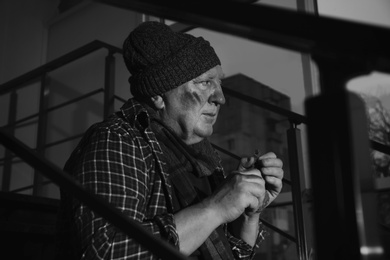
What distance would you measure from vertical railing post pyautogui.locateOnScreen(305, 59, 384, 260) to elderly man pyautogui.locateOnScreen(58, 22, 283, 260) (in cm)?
43

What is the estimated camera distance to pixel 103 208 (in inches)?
27.7

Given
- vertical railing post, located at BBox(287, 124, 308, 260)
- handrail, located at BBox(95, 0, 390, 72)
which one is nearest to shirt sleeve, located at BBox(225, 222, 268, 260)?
vertical railing post, located at BBox(287, 124, 308, 260)

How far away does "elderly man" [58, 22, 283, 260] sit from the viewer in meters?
1.04

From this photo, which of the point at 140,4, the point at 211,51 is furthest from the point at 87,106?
the point at 140,4

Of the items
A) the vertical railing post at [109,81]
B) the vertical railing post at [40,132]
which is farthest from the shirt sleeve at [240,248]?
the vertical railing post at [40,132]

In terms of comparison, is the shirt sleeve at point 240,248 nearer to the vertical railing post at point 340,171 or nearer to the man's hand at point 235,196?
the man's hand at point 235,196

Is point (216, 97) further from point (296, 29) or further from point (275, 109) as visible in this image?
point (296, 29)

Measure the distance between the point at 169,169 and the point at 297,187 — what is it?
2.08ft

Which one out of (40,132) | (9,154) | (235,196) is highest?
(40,132)

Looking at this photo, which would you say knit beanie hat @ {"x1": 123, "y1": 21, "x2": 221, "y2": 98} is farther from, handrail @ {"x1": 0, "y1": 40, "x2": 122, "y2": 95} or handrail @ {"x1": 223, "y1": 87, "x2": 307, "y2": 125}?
handrail @ {"x1": 0, "y1": 40, "x2": 122, "y2": 95}

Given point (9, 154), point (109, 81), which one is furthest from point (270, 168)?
point (9, 154)

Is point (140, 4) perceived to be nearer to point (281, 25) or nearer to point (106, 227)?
point (281, 25)

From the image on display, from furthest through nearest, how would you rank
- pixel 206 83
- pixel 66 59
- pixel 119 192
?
pixel 66 59 < pixel 206 83 < pixel 119 192

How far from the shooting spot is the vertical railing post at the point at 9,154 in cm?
371
